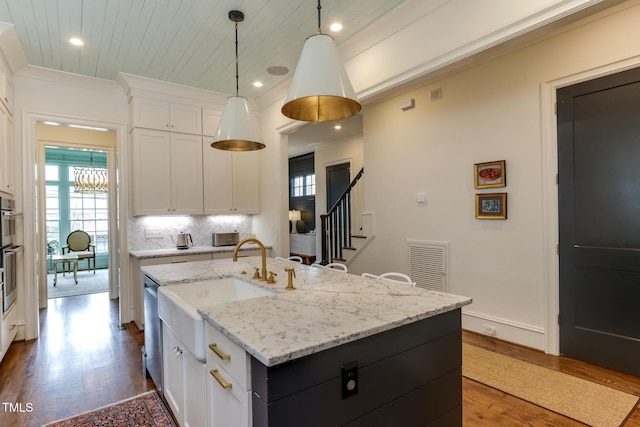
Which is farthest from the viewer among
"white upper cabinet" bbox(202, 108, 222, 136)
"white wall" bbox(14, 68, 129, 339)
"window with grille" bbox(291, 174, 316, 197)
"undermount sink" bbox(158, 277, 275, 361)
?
"window with grille" bbox(291, 174, 316, 197)

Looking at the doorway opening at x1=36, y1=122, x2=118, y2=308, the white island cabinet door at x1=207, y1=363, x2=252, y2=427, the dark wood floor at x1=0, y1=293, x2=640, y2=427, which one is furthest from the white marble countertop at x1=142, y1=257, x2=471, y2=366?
the doorway opening at x1=36, y1=122, x2=118, y2=308

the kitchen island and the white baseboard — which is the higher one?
the kitchen island

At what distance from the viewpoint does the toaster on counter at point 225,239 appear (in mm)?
4840

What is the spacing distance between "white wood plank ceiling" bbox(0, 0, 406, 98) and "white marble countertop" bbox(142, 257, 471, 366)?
2.12 metres

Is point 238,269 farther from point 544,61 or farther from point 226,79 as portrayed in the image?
point 544,61

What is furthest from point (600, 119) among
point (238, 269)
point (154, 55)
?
point (154, 55)

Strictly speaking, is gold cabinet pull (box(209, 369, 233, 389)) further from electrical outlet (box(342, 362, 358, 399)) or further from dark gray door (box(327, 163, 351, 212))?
dark gray door (box(327, 163, 351, 212))

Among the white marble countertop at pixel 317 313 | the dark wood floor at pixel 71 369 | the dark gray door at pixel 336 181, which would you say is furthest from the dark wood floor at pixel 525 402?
the dark gray door at pixel 336 181

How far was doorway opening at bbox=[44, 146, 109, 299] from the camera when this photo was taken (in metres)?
7.54

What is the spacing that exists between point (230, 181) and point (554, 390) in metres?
4.23

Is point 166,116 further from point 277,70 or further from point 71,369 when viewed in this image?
point 71,369

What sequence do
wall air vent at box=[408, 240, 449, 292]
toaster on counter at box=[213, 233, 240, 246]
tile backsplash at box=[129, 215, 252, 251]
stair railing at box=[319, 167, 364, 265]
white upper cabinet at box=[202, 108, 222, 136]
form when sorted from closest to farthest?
wall air vent at box=[408, 240, 449, 292], tile backsplash at box=[129, 215, 252, 251], white upper cabinet at box=[202, 108, 222, 136], toaster on counter at box=[213, 233, 240, 246], stair railing at box=[319, 167, 364, 265]

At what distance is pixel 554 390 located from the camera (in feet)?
8.23

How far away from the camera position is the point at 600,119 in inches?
112
